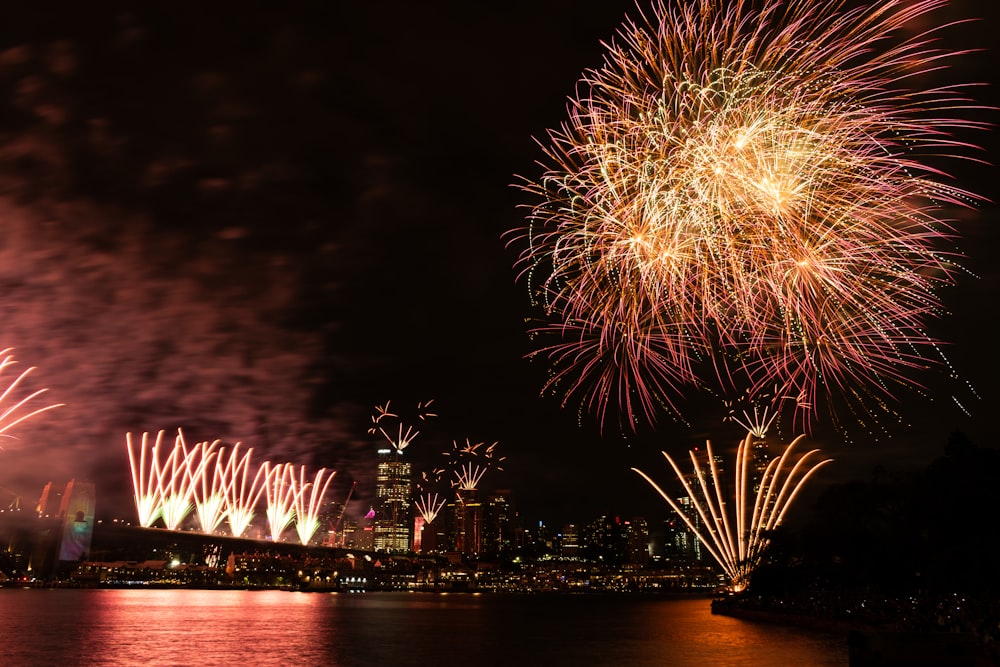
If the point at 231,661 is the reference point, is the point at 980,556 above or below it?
above

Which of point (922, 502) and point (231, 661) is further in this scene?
point (922, 502)

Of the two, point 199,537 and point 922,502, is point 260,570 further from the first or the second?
point 922,502

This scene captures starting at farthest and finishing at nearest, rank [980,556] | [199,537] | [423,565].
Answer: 1. [423,565]
2. [199,537]
3. [980,556]

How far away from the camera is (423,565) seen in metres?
196

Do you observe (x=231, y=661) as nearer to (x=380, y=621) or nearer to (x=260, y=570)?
(x=380, y=621)

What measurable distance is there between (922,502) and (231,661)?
34786 mm

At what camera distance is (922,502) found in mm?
45625

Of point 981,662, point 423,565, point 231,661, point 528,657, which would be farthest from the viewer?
point 423,565

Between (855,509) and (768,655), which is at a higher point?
(855,509)

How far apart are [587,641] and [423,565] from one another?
525 feet

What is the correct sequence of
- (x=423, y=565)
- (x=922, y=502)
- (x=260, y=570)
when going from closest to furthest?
(x=922, y=502)
(x=260, y=570)
(x=423, y=565)

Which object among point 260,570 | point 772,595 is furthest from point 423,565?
point 772,595

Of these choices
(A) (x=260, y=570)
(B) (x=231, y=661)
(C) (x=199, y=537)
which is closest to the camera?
(B) (x=231, y=661)

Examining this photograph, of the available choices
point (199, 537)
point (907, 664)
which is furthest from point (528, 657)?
point (199, 537)
